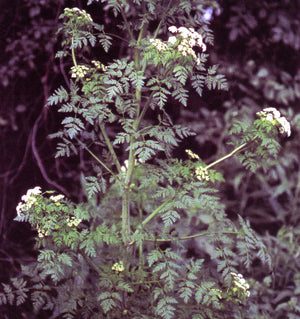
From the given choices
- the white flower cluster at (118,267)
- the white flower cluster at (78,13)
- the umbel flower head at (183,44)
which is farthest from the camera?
the white flower cluster at (118,267)

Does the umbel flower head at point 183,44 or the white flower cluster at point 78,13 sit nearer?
the umbel flower head at point 183,44

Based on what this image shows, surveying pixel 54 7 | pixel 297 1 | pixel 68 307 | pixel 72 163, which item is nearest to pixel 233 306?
pixel 68 307

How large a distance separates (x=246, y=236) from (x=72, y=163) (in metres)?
1.66

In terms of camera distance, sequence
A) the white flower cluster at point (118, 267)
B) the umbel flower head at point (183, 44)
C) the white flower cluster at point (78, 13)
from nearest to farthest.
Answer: the umbel flower head at point (183, 44), the white flower cluster at point (78, 13), the white flower cluster at point (118, 267)

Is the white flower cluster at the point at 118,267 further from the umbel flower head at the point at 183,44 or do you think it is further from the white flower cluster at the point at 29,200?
the umbel flower head at the point at 183,44

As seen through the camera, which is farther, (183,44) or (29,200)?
(29,200)

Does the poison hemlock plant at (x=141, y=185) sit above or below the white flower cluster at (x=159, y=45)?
below

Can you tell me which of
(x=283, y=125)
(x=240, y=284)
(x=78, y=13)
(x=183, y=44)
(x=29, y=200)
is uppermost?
(x=78, y=13)

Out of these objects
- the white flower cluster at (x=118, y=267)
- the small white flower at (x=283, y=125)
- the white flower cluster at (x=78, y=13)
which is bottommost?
the white flower cluster at (x=118, y=267)

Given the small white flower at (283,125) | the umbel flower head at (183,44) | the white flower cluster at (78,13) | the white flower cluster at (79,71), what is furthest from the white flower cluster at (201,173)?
the white flower cluster at (78,13)

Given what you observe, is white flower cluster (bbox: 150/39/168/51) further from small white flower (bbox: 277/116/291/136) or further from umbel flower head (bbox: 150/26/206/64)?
small white flower (bbox: 277/116/291/136)

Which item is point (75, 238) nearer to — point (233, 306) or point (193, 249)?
point (233, 306)

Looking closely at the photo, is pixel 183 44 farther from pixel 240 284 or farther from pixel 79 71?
A: pixel 240 284

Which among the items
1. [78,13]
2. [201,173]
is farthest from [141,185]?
[78,13]
